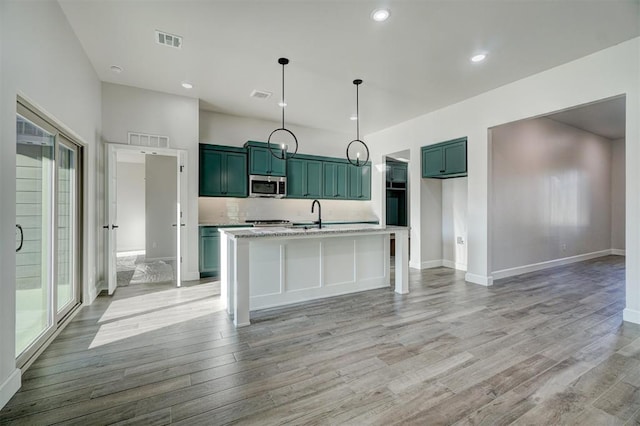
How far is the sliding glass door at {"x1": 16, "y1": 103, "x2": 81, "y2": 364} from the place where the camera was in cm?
231

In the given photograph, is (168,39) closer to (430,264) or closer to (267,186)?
(267,186)

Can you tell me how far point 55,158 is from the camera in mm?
2824

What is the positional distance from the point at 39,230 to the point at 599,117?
29.6 ft

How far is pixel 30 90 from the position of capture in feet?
7.20

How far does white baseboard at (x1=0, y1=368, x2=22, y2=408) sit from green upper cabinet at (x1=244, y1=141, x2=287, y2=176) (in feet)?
13.8

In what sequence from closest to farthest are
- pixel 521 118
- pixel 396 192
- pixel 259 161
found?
pixel 521 118 < pixel 259 161 < pixel 396 192

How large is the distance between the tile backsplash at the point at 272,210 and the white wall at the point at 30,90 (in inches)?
86.9

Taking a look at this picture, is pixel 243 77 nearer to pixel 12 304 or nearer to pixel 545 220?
pixel 12 304

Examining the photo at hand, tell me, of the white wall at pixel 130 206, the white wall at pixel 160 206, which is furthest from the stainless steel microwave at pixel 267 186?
the white wall at pixel 130 206

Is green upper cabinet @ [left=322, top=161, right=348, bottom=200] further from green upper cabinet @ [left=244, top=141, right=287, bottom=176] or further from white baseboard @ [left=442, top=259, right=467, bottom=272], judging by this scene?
white baseboard @ [left=442, top=259, right=467, bottom=272]

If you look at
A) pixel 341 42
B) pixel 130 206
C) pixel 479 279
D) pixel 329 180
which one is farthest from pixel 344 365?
pixel 130 206

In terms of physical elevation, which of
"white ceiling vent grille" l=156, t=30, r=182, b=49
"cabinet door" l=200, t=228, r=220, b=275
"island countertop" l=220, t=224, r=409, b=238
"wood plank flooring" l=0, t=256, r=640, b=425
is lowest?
"wood plank flooring" l=0, t=256, r=640, b=425

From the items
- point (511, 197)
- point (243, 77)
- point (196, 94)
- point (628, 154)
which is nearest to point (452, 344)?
point (628, 154)

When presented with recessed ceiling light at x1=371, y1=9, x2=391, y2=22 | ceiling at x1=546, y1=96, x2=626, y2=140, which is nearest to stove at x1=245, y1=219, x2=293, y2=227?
recessed ceiling light at x1=371, y1=9, x2=391, y2=22
